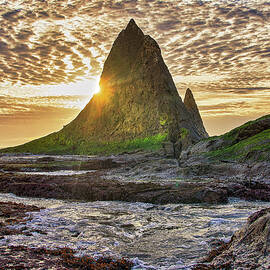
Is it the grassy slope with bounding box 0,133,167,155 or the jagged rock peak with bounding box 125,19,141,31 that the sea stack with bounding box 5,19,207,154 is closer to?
the jagged rock peak with bounding box 125,19,141,31

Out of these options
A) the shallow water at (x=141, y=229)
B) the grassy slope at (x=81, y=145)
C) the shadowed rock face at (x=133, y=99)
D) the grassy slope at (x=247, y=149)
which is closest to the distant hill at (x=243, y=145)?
the grassy slope at (x=247, y=149)

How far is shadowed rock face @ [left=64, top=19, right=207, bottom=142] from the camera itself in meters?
136

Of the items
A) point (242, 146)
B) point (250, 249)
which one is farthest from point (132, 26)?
point (250, 249)


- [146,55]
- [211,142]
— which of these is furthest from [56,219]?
[146,55]

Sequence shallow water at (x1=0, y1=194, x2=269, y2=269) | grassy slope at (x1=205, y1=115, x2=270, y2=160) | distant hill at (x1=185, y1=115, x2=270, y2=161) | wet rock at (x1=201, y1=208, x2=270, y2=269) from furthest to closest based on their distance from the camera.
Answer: distant hill at (x1=185, y1=115, x2=270, y2=161) < grassy slope at (x1=205, y1=115, x2=270, y2=160) < shallow water at (x1=0, y1=194, x2=269, y2=269) < wet rock at (x1=201, y1=208, x2=270, y2=269)

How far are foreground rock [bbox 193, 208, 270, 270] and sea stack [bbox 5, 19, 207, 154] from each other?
110 m

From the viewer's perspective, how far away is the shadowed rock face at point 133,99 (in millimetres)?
135913

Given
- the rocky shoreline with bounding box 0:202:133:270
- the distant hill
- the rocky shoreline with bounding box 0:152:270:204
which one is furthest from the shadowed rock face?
the rocky shoreline with bounding box 0:202:133:270

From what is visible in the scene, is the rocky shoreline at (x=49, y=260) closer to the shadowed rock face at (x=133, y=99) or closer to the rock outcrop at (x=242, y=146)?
the rock outcrop at (x=242, y=146)

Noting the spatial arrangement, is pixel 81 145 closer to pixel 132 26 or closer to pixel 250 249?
pixel 132 26

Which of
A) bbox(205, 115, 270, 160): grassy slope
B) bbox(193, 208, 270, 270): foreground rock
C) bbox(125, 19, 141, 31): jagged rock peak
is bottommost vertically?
bbox(193, 208, 270, 270): foreground rock

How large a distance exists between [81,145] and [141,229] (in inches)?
5694

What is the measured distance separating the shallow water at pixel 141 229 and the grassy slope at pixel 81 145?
94.1m

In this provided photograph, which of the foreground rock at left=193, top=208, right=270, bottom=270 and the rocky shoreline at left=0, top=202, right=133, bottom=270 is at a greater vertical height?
the foreground rock at left=193, top=208, right=270, bottom=270
